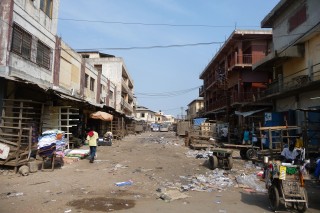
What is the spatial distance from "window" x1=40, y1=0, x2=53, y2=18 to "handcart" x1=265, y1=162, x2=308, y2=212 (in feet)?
51.1

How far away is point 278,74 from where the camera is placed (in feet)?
76.3

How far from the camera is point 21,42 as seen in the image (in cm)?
1520

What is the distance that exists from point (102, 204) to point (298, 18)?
17.9m

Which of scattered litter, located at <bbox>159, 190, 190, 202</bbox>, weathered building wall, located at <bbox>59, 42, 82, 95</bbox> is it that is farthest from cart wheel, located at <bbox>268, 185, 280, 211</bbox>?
weathered building wall, located at <bbox>59, 42, 82, 95</bbox>

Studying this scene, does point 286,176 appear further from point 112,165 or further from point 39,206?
point 112,165

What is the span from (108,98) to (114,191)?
31358mm

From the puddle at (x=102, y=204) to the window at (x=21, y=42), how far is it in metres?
9.48

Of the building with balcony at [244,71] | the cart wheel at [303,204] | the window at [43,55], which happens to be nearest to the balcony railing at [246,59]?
the building with balcony at [244,71]

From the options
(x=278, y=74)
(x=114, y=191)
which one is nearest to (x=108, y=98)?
(x=278, y=74)

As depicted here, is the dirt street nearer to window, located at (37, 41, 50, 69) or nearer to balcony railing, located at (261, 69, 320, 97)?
window, located at (37, 41, 50, 69)

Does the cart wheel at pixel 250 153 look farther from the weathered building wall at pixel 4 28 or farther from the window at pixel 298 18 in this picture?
the weathered building wall at pixel 4 28

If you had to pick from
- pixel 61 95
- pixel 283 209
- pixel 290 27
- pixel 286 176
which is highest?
pixel 290 27

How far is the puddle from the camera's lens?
7.28 metres

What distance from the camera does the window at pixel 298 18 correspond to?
752 inches
